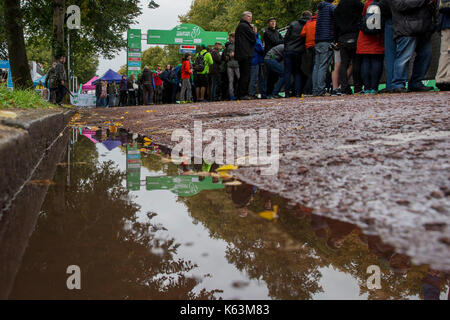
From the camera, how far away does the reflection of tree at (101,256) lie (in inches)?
42.8

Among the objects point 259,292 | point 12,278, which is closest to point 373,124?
point 259,292

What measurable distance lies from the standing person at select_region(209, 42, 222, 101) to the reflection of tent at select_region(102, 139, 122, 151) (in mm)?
7787

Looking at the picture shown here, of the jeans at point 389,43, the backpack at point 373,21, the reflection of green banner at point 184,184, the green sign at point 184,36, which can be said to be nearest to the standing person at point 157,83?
the green sign at point 184,36

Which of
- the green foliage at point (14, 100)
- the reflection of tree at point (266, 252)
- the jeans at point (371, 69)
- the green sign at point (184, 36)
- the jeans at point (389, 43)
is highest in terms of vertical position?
the green sign at point (184, 36)

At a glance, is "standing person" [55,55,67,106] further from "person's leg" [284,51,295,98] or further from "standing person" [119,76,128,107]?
"standing person" [119,76,128,107]

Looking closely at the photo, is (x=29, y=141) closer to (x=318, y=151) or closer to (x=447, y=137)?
(x=318, y=151)

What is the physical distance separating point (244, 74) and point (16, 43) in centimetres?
661

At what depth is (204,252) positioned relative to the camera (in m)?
1.35

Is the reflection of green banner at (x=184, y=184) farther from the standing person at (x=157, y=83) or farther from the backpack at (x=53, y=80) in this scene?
the standing person at (x=157, y=83)

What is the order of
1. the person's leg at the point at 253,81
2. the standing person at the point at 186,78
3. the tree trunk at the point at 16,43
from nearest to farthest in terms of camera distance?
1. the person's leg at the point at 253,81
2. the tree trunk at the point at 16,43
3. the standing person at the point at 186,78

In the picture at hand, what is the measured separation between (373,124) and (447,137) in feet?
2.70

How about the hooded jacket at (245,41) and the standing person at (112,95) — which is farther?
the standing person at (112,95)

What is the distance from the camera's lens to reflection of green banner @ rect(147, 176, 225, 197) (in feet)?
7.12

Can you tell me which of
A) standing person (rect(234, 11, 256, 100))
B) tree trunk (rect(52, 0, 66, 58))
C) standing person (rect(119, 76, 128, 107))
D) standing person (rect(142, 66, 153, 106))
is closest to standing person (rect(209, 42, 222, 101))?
standing person (rect(234, 11, 256, 100))
